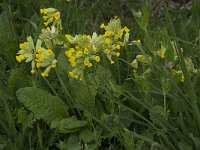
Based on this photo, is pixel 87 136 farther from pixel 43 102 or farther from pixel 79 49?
pixel 79 49

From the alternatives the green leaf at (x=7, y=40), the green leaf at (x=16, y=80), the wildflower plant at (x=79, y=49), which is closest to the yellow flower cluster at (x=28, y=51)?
the wildflower plant at (x=79, y=49)

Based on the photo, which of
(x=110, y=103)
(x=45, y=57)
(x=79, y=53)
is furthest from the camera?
(x=110, y=103)

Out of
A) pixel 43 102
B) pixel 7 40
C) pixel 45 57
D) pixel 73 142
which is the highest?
pixel 45 57

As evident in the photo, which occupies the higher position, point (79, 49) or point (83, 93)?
point (79, 49)

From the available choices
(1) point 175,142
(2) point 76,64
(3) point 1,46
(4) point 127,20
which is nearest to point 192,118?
(1) point 175,142

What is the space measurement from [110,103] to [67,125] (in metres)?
0.23

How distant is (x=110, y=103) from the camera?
93.3 inches

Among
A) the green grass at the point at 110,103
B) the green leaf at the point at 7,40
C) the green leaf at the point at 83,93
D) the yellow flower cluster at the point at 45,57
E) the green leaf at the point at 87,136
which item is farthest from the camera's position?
the green leaf at the point at 7,40

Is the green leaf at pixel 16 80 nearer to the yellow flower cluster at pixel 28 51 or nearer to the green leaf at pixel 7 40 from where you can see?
the green leaf at pixel 7 40

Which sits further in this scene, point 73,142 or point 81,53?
point 73,142

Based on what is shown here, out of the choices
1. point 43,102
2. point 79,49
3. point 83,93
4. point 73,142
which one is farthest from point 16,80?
point 79,49

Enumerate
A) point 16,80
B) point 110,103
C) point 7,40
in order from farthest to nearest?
point 7,40 < point 16,80 < point 110,103

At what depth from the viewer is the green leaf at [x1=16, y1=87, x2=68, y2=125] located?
2.45 m

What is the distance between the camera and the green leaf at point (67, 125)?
2.36 meters
